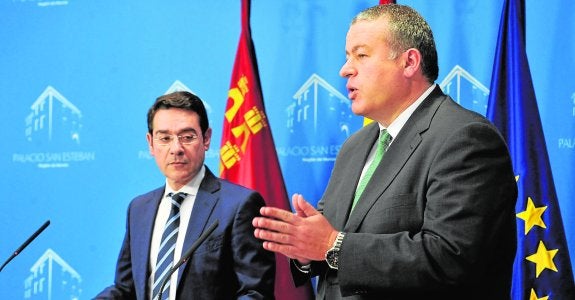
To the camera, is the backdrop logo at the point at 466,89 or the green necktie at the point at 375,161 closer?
the green necktie at the point at 375,161

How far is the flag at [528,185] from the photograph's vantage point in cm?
320

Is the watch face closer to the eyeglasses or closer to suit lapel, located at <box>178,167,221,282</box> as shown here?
suit lapel, located at <box>178,167,221,282</box>

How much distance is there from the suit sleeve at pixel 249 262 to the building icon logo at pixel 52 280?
1.79 meters

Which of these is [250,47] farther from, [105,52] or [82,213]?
[82,213]

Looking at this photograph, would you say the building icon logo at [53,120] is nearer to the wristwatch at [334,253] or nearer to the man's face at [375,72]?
the man's face at [375,72]

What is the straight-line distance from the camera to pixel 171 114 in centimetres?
328

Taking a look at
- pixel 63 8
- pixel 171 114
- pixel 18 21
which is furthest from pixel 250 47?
pixel 18 21

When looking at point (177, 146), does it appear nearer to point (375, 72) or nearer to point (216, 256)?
point (216, 256)

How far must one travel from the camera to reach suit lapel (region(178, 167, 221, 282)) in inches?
119

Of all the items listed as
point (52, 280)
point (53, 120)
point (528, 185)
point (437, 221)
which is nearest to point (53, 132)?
point (53, 120)

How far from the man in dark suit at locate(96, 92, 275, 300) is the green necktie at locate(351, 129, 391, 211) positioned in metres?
0.91

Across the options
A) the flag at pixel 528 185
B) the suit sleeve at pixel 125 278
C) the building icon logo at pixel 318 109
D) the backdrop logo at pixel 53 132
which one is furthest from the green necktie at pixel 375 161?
the backdrop logo at pixel 53 132

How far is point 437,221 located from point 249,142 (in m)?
2.08

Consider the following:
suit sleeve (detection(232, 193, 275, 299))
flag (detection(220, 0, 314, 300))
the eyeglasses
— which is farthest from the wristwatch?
flag (detection(220, 0, 314, 300))
